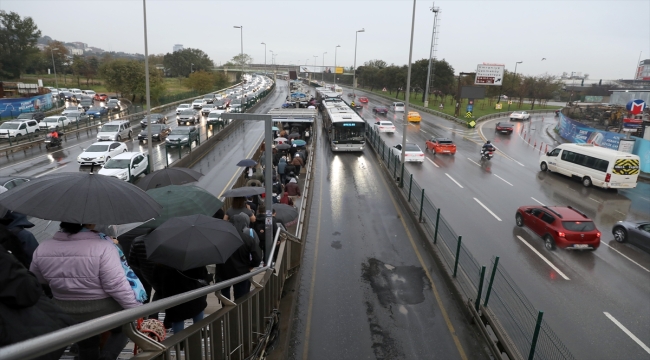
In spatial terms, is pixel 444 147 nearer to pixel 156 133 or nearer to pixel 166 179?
pixel 156 133

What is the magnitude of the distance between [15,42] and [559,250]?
99255 millimetres

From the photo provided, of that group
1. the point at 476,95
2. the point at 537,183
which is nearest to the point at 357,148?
the point at 537,183

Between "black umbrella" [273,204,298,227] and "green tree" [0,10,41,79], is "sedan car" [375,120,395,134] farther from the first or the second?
"green tree" [0,10,41,79]

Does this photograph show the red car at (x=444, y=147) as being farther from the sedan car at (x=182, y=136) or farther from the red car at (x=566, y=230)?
the sedan car at (x=182, y=136)

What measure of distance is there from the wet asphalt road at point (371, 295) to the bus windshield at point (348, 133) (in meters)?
12.6

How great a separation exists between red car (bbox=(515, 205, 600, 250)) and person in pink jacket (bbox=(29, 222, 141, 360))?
1435 centimetres

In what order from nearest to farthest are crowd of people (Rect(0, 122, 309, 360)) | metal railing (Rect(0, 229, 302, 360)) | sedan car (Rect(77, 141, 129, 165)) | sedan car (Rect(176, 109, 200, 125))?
1. metal railing (Rect(0, 229, 302, 360))
2. crowd of people (Rect(0, 122, 309, 360))
3. sedan car (Rect(77, 141, 129, 165))
4. sedan car (Rect(176, 109, 200, 125))

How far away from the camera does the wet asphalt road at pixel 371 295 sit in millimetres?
8398

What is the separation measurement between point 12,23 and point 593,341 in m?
102

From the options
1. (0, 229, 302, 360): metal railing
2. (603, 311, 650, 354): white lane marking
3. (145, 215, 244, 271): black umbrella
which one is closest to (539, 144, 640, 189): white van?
(603, 311, 650, 354): white lane marking

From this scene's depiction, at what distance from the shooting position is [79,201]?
368 cm

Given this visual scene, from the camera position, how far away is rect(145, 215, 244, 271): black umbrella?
4577 mm

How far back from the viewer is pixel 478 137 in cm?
4191

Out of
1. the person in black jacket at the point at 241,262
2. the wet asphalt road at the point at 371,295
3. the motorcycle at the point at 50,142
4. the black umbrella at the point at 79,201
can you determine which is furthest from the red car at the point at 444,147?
the black umbrella at the point at 79,201
